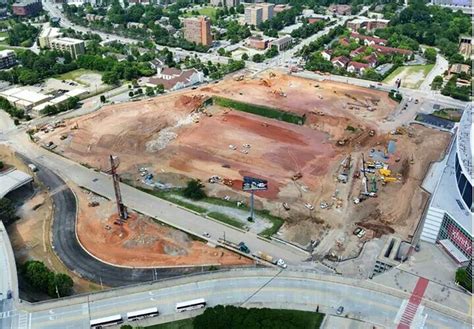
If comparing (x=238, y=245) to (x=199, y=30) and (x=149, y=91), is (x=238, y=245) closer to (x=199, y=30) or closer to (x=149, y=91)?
(x=149, y=91)

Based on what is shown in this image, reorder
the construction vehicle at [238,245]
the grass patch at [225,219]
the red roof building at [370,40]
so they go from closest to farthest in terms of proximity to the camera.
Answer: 1. the construction vehicle at [238,245]
2. the grass patch at [225,219]
3. the red roof building at [370,40]

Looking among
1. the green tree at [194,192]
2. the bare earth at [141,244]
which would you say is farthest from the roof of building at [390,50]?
the bare earth at [141,244]

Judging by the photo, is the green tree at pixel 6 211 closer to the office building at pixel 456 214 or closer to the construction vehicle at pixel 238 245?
the construction vehicle at pixel 238 245

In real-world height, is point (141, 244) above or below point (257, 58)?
below

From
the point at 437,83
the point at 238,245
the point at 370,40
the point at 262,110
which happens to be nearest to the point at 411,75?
the point at 437,83

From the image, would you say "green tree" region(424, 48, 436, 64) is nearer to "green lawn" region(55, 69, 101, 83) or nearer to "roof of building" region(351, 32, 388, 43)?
"roof of building" region(351, 32, 388, 43)

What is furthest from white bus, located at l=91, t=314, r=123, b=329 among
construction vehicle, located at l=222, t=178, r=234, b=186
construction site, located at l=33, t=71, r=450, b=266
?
construction vehicle, located at l=222, t=178, r=234, b=186

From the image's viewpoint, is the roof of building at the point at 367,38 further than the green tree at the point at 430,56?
Yes
